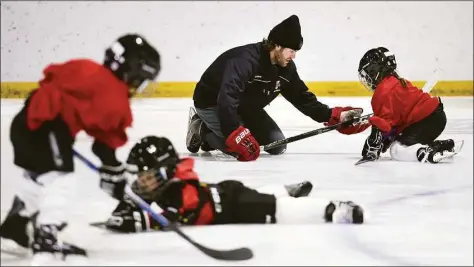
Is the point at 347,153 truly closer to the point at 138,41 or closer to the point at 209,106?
the point at 209,106

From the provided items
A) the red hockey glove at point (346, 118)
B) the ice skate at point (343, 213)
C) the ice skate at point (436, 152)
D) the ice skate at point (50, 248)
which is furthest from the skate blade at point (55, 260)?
the ice skate at point (436, 152)

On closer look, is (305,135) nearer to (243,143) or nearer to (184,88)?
(243,143)

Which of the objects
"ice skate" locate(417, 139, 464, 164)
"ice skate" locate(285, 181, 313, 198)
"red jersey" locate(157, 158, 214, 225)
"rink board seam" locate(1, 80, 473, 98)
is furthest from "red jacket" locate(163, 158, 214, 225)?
"rink board seam" locate(1, 80, 473, 98)

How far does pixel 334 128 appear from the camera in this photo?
78.2 inches

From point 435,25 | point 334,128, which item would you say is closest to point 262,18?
point 435,25

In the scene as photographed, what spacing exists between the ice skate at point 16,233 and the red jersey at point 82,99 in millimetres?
178

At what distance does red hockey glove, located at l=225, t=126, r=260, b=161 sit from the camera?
1.84m

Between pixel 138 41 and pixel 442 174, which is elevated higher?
pixel 138 41

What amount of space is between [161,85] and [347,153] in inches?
56.0

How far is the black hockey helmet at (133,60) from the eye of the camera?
1.05m

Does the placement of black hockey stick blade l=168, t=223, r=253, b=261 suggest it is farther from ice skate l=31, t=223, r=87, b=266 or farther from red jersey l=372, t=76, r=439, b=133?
red jersey l=372, t=76, r=439, b=133

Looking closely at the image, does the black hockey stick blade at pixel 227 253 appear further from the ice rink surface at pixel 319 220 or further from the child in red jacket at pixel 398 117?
the child in red jacket at pixel 398 117

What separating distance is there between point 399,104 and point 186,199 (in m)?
0.89

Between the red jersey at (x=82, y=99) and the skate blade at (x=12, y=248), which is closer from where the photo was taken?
the red jersey at (x=82, y=99)
